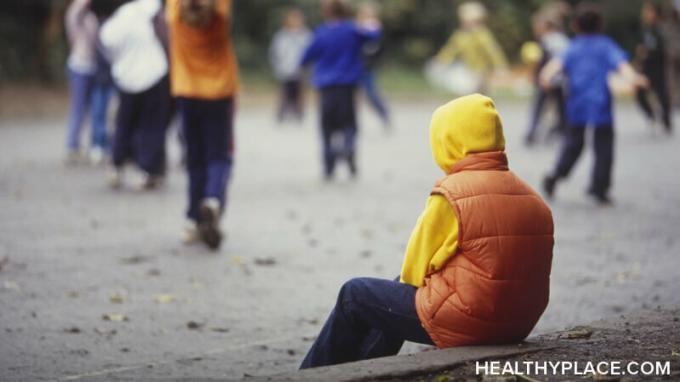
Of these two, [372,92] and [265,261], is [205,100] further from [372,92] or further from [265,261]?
[372,92]

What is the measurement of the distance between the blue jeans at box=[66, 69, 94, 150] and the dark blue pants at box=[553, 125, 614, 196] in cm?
625

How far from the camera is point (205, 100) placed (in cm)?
965

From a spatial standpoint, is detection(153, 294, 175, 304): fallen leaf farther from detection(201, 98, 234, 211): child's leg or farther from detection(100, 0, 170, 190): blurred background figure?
detection(100, 0, 170, 190): blurred background figure

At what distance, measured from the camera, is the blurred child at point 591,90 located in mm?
12266

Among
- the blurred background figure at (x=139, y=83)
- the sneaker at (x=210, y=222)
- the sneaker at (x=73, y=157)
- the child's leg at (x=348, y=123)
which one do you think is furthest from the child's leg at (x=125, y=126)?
the sneaker at (x=210, y=222)

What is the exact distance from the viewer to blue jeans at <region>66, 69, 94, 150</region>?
51.1 feet

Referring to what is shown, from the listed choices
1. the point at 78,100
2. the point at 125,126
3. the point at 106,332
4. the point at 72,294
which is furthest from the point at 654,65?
the point at 106,332

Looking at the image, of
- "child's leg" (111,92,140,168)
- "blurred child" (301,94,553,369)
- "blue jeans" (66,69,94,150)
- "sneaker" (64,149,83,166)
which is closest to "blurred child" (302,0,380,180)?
"child's leg" (111,92,140,168)

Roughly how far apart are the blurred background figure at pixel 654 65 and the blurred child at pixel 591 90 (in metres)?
7.94

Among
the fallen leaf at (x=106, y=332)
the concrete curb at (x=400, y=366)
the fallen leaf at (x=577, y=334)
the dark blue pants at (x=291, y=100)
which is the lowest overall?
the dark blue pants at (x=291, y=100)

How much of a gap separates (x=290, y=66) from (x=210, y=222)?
15.9 metres

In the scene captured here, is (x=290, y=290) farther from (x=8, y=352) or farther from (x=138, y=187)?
(x=138, y=187)

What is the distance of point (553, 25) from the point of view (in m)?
19.0

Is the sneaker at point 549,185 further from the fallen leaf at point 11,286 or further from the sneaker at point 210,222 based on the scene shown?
the fallen leaf at point 11,286
